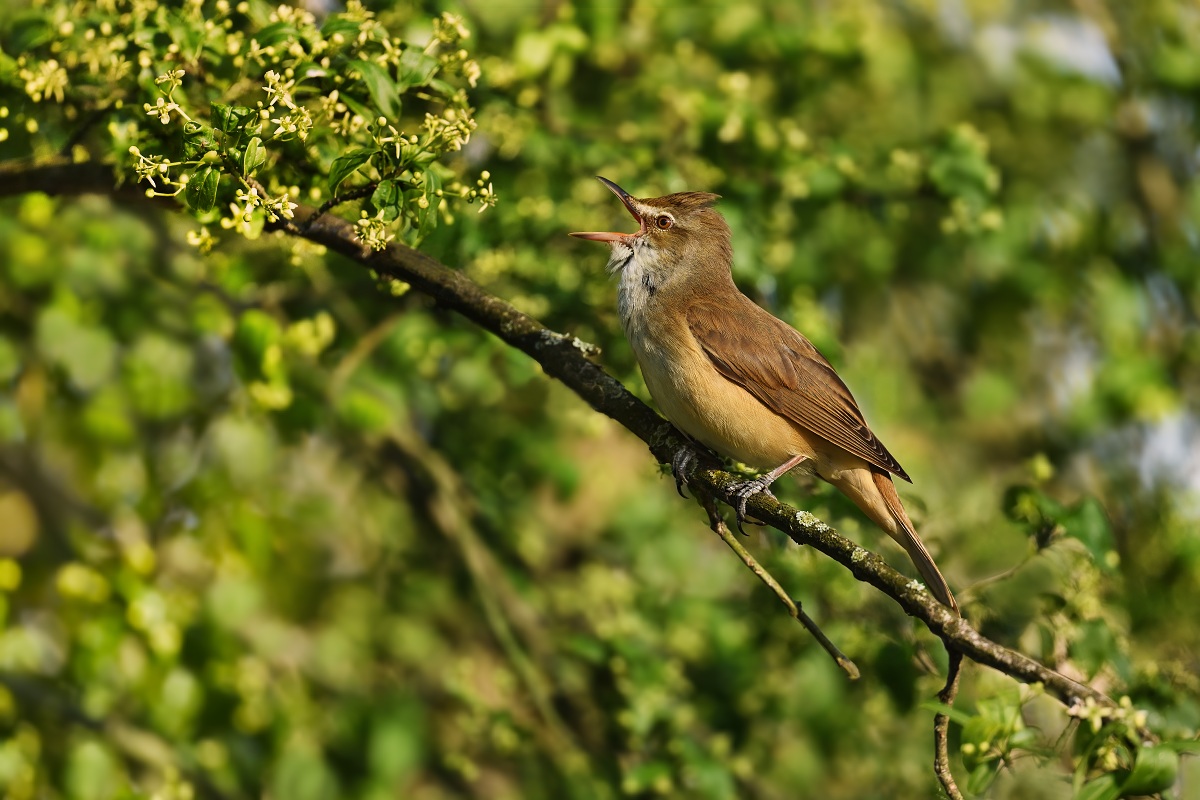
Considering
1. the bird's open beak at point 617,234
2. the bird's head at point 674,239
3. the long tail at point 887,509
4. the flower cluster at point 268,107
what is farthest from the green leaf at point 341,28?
the long tail at point 887,509

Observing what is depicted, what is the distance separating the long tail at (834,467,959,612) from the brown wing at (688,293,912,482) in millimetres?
100

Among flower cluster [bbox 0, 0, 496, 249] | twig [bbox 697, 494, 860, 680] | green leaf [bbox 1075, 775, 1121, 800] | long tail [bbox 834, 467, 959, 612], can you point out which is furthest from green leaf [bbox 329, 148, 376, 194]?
long tail [bbox 834, 467, 959, 612]

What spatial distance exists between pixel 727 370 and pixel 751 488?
2.90ft

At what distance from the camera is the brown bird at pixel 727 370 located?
4.30m

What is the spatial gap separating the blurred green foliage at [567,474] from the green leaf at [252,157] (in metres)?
0.75

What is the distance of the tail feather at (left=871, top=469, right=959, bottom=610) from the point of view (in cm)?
398

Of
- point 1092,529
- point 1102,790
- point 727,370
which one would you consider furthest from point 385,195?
point 1092,529

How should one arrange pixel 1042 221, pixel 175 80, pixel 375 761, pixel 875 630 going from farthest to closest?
pixel 1042 221, pixel 375 761, pixel 875 630, pixel 175 80

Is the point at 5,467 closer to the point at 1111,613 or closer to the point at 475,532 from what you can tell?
the point at 475,532

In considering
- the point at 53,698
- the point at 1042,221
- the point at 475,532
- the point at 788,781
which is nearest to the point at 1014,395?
the point at 1042,221

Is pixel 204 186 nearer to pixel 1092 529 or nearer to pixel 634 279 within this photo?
pixel 634 279

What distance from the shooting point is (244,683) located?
16.9ft

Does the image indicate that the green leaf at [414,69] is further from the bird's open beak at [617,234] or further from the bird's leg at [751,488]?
the bird's leg at [751,488]

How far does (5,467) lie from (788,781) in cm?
419
